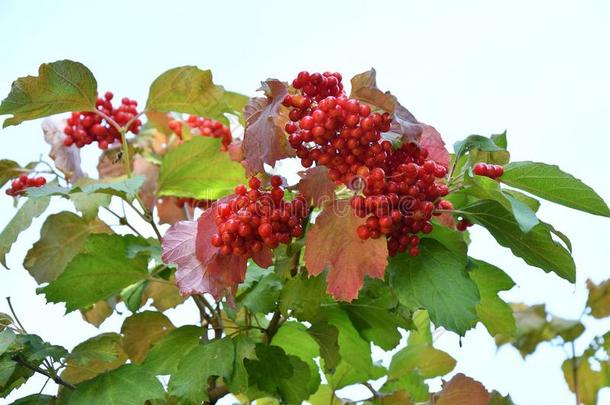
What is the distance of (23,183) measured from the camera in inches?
42.7

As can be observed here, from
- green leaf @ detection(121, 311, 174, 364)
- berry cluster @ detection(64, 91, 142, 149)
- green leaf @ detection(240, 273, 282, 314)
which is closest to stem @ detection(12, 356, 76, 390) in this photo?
green leaf @ detection(121, 311, 174, 364)

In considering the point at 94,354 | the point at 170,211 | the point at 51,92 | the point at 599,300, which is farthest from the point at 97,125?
the point at 599,300

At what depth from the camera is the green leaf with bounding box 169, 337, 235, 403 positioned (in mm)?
771

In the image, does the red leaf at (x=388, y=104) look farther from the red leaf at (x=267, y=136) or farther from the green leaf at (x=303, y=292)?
the green leaf at (x=303, y=292)

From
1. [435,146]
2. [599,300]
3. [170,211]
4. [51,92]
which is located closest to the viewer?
[435,146]

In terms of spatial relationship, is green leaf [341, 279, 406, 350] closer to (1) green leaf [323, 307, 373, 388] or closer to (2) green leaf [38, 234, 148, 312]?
(1) green leaf [323, 307, 373, 388]

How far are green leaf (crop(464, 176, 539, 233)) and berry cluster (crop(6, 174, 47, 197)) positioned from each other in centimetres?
63

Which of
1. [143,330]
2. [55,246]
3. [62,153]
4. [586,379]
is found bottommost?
[586,379]

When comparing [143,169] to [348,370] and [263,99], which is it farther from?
[263,99]

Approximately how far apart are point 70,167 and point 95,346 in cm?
39

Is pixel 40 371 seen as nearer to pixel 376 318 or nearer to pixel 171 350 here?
pixel 171 350

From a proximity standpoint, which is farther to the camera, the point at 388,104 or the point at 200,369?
the point at 200,369

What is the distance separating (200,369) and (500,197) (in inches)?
→ 13.9

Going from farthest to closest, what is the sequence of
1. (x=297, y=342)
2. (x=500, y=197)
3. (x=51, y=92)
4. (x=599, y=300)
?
(x=599, y=300) < (x=297, y=342) < (x=51, y=92) < (x=500, y=197)
